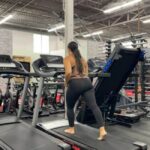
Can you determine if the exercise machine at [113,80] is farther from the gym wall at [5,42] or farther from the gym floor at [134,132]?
the gym wall at [5,42]

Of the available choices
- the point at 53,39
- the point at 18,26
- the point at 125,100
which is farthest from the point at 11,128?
the point at 53,39

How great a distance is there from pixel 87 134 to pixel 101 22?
10.4 meters

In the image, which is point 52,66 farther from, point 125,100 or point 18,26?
point 18,26

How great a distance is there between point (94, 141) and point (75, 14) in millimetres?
8724

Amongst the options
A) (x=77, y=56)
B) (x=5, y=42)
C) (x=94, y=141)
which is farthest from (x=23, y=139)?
(x=5, y=42)

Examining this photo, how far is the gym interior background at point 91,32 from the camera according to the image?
5.35m

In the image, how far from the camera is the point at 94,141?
3111mm

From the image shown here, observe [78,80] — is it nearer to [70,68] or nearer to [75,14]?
[70,68]

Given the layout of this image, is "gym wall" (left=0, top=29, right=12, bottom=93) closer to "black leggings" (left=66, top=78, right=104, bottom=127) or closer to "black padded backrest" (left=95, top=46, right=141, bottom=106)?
"black padded backrest" (left=95, top=46, right=141, bottom=106)

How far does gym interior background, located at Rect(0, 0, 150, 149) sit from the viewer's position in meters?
5.35

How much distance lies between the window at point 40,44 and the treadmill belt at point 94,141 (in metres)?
11.8

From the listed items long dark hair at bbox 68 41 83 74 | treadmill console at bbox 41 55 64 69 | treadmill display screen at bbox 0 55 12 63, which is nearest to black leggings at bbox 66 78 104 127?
long dark hair at bbox 68 41 83 74

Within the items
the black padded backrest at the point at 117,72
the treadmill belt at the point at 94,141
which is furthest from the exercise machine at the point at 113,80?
the treadmill belt at the point at 94,141

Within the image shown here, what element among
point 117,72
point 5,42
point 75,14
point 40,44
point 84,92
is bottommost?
point 84,92
